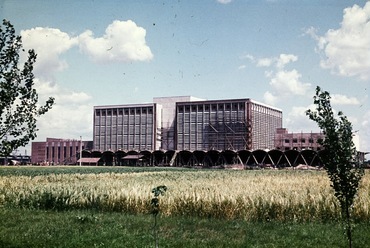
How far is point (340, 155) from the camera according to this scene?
11461 mm

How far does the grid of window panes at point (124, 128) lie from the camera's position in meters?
161

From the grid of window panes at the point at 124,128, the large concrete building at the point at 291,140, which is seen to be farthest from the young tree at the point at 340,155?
the grid of window panes at the point at 124,128

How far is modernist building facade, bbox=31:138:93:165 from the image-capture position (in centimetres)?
16925

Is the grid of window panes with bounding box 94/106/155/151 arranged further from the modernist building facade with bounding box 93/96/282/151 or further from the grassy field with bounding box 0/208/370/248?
the grassy field with bounding box 0/208/370/248

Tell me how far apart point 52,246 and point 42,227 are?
142 inches

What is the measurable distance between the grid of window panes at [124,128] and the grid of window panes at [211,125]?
515 inches

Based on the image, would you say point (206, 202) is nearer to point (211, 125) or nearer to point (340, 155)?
point (340, 155)

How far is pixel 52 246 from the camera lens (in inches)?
526

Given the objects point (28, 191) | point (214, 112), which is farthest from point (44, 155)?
point (28, 191)

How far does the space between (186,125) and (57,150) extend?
57.2m

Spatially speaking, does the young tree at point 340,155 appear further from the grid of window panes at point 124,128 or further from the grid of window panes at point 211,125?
the grid of window panes at point 124,128

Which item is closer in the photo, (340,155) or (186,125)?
(340,155)

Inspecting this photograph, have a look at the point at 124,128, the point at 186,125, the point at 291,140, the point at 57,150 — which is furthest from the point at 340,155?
the point at 57,150

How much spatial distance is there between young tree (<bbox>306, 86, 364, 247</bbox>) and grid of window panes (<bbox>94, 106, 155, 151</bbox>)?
147 metres
